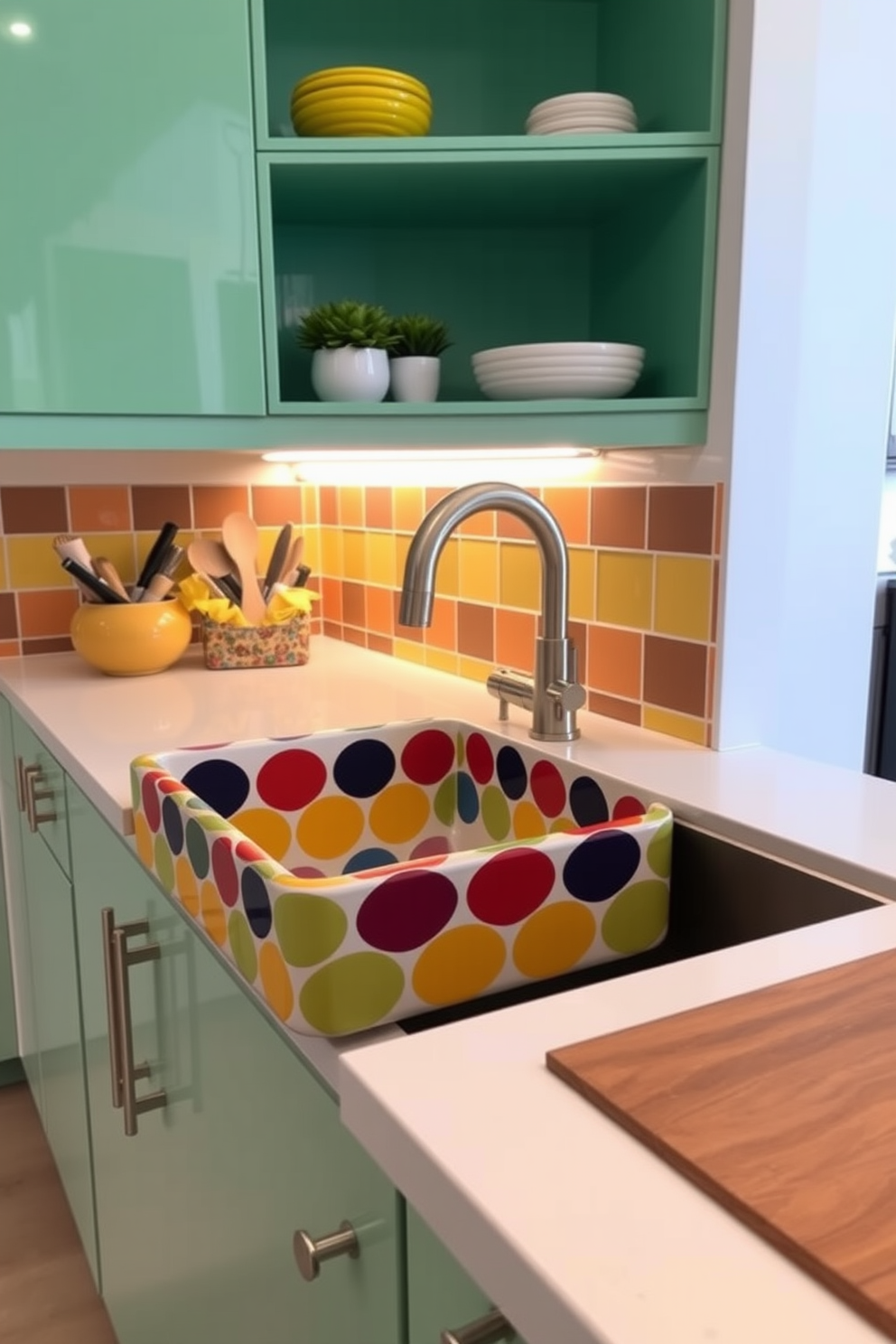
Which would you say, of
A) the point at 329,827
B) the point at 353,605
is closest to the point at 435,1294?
the point at 329,827

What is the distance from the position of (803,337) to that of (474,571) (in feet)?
1.91

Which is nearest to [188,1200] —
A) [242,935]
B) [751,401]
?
[242,935]

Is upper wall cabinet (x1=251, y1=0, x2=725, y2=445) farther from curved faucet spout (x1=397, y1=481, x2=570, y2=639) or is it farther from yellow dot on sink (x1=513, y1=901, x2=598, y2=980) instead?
yellow dot on sink (x1=513, y1=901, x2=598, y2=980)

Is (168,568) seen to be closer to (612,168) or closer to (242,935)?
(612,168)

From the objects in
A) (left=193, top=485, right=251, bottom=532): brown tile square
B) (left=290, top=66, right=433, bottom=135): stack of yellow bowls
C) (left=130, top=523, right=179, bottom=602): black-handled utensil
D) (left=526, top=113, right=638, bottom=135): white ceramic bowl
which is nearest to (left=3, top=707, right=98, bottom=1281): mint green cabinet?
(left=130, top=523, right=179, bottom=602): black-handled utensil

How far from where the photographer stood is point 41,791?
1.52m

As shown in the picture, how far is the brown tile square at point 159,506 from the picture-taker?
1.95 m

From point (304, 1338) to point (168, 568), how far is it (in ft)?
4.24

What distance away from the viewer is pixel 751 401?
3.87 feet

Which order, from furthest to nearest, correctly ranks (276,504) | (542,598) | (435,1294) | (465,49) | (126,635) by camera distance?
(276,504), (126,635), (465,49), (542,598), (435,1294)

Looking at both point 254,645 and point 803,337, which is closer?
point 803,337

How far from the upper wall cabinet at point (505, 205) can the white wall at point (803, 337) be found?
6 centimetres

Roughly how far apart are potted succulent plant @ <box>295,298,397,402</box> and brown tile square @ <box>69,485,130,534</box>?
762 millimetres

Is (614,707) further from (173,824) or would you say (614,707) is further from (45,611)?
(45,611)
